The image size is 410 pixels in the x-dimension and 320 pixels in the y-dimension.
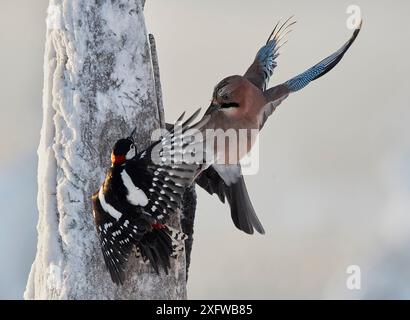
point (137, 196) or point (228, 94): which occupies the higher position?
point (228, 94)

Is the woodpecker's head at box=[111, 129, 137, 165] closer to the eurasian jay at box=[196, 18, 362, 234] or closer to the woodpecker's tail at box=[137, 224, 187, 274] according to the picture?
the woodpecker's tail at box=[137, 224, 187, 274]

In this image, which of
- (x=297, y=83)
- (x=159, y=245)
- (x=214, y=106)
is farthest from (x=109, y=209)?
(x=297, y=83)

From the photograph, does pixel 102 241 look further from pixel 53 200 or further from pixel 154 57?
pixel 154 57

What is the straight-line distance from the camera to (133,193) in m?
3.10

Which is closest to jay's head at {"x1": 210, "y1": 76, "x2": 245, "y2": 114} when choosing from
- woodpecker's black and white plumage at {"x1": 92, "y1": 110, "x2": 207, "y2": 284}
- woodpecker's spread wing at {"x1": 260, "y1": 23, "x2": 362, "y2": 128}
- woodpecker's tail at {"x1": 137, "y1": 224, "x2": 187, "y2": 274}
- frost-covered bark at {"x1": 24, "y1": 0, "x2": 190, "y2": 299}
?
woodpecker's spread wing at {"x1": 260, "y1": 23, "x2": 362, "y2": 128}

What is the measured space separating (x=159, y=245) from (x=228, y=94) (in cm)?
72

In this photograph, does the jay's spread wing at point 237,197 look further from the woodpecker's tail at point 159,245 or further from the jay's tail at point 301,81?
the woodpecker's tail at point 159,245

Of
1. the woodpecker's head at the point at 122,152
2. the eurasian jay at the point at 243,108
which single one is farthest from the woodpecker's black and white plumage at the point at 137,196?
the eurasian jay at the point at 243,108

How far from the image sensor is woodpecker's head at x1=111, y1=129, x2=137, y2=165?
3107mm

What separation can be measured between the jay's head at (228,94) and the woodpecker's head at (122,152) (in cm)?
58

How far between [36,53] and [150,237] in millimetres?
1820

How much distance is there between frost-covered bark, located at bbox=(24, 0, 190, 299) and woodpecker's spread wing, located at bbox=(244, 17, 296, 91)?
0.76 m

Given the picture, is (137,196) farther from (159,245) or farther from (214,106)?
(214,106)
